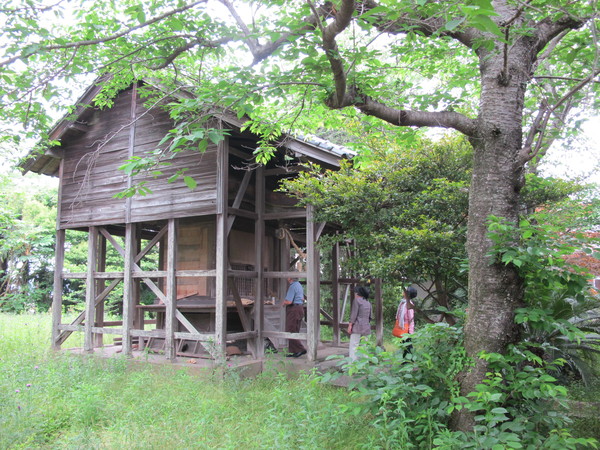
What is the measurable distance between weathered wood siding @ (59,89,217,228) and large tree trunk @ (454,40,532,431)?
5475mm

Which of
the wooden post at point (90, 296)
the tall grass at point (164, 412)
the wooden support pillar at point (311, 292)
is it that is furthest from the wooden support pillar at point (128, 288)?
the wooden support pillar at point (311, 292)

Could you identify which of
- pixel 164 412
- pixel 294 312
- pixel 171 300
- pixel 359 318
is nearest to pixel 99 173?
pixel 171 300

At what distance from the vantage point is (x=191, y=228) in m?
10.8

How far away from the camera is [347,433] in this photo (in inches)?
201

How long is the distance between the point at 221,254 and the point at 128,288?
105 inches

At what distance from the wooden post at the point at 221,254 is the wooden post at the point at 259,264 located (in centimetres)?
104

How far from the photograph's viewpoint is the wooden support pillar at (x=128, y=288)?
31.4ft

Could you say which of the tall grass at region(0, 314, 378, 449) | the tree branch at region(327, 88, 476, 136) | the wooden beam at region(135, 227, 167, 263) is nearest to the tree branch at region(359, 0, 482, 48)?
the tree branch at region(327, 88, 476, 136)

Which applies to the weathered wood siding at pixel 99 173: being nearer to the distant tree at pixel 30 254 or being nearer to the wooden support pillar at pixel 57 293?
the wooden support pillar at pixel 57 293

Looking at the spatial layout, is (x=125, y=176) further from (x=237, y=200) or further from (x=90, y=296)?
(x=90, y=296)

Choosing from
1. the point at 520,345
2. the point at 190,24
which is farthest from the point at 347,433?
the point at 190,24

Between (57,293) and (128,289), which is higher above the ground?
(128,289)

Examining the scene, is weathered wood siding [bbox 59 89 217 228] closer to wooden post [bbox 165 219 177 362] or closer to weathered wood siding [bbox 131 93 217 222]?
weathered wood siding [bbox 131 93 217 222]

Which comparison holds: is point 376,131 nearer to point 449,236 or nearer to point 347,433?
point 449,236
